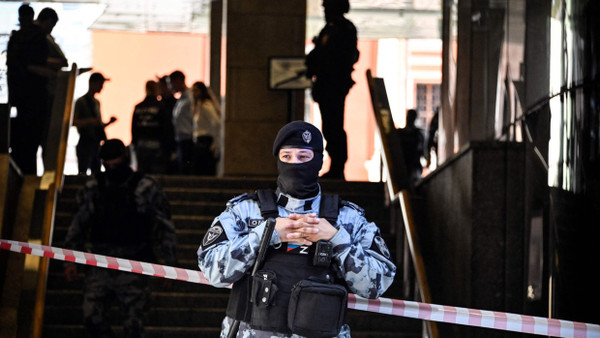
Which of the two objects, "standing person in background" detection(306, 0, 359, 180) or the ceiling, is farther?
the ceiling

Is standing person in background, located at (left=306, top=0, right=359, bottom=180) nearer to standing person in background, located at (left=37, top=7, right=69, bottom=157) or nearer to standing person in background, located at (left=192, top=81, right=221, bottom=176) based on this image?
standing person in background, located at (left=192, top=81, right=221, bottom=176)

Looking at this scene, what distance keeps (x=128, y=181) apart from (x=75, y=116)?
6045 mm

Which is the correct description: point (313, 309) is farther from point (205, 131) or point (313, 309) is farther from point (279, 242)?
point (205, 131)

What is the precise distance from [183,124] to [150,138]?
0.69 m

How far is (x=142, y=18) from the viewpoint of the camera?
2223 cm

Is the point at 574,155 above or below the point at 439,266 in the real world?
above

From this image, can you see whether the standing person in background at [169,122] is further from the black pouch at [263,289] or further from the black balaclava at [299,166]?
the black pouch at [263,289]

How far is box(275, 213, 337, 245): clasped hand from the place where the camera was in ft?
13.3

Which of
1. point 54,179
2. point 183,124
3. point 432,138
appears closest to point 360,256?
point 54,179

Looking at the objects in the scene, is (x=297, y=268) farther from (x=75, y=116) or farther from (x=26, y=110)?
(x=75, y=116)

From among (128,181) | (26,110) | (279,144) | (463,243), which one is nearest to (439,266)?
(463,243)

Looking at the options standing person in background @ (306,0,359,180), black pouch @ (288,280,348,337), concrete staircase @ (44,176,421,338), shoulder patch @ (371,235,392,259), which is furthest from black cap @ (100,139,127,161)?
standing person in background @ (306,0,359,180)

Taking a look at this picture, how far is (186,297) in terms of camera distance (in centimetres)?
908

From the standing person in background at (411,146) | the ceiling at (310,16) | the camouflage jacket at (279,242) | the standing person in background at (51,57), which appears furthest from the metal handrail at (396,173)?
the ceiling at (310,16)
